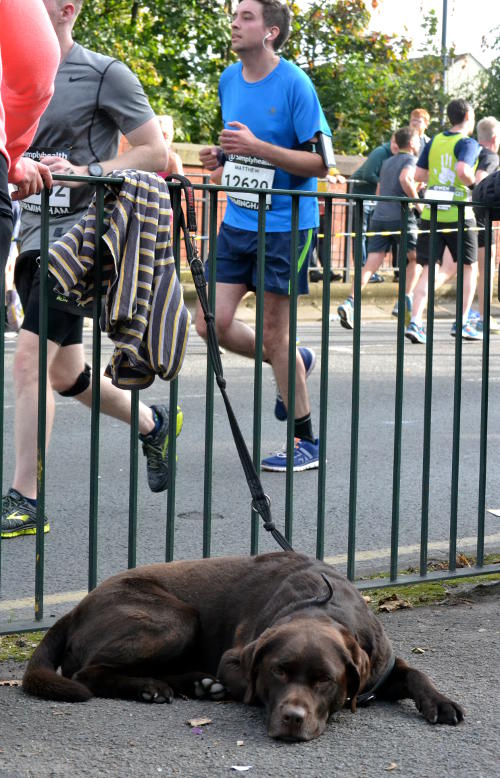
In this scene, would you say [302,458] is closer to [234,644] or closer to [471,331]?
[234,644]

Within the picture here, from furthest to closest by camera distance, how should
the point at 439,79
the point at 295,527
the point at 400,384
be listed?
the point at 439,79, the point at 295,527, the point at 400,384

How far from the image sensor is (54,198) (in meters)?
5.14

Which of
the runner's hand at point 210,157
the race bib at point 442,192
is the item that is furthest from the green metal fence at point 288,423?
the race bib at point 442,192

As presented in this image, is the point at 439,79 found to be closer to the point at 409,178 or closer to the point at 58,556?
the point at 409,178

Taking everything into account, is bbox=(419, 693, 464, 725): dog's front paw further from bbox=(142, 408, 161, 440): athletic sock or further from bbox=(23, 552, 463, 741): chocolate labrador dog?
bbox=(142, 408, 161, 440): athletic sock

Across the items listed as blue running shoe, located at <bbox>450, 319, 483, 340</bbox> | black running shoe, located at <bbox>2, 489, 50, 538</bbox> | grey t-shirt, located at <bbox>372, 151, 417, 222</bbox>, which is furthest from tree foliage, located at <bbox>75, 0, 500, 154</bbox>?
black running shoe, located at <bbox>2, 489, 50, 538</bbox>

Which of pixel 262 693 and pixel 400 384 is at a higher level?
pixel 400 384

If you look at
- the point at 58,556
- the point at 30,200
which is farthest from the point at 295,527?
the point at 30,200

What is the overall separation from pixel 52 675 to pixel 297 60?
2500 centimetres

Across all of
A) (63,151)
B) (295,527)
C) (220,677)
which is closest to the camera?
(220,677)

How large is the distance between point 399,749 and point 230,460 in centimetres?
415

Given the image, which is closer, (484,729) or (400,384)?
(484,729)

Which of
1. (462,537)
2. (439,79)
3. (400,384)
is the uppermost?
(439,79)

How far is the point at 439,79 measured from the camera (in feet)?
96.0
